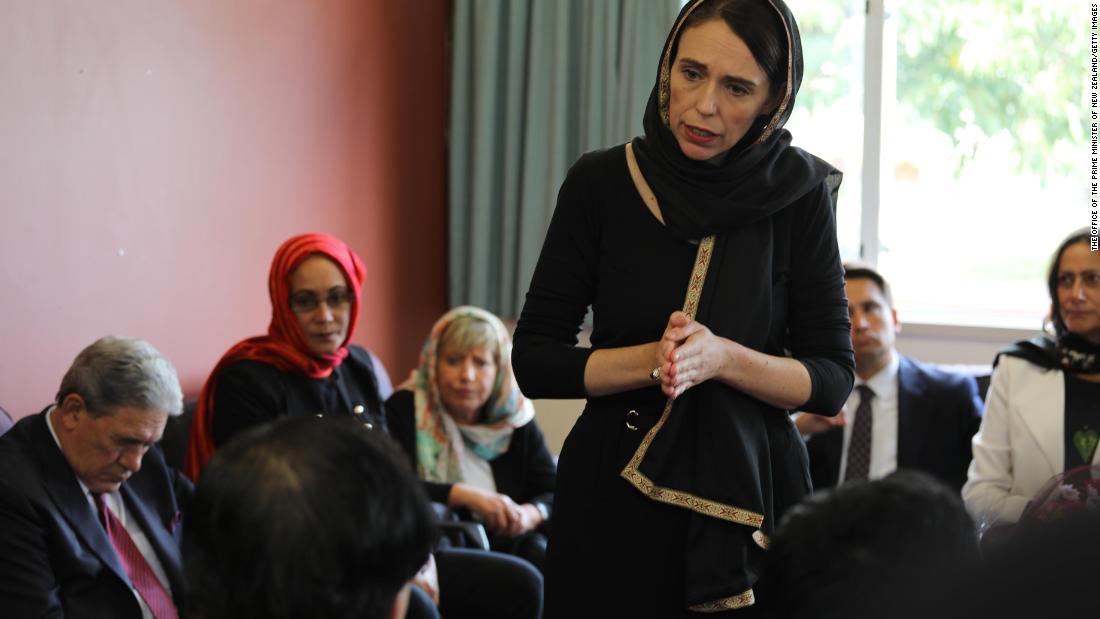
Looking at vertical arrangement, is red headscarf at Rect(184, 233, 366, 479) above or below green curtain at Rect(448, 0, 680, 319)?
below

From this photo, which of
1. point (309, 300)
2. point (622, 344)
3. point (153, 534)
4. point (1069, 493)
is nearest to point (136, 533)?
point (153, 534)

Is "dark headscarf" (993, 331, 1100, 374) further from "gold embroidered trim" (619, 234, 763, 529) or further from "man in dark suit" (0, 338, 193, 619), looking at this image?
"man in dark suit" (0, 338, 193, 619)

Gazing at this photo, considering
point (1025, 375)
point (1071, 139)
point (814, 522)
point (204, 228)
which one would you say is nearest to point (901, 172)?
point (1071, 139)

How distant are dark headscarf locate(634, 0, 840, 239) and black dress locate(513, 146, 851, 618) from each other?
3 centimetres

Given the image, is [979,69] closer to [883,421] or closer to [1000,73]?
[1000,73]

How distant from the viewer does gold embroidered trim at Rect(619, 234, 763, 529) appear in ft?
4.98

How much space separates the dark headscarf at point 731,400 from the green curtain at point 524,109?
10.6 ft

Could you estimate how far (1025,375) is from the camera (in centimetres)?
318

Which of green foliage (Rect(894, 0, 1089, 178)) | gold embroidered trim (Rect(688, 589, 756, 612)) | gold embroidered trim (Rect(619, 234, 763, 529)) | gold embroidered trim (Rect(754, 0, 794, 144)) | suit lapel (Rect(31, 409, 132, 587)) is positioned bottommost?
suit lapel (Rect(31, 409, 132, 587))

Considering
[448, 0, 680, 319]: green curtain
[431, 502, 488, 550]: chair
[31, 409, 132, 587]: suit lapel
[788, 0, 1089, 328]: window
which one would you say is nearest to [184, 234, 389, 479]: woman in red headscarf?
[431, 502, 488, 550]: chair

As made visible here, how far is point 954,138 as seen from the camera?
486 cm

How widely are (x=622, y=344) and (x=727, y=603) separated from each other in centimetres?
35

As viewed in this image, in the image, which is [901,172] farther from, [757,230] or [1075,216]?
[757,230]

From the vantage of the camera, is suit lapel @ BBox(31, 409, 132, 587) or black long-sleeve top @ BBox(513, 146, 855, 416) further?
suit lapel @ BBox(31, 409, 132, 587)
